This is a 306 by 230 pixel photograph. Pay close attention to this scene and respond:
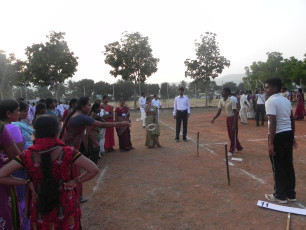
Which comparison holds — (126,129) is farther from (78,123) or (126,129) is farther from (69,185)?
(69,185)

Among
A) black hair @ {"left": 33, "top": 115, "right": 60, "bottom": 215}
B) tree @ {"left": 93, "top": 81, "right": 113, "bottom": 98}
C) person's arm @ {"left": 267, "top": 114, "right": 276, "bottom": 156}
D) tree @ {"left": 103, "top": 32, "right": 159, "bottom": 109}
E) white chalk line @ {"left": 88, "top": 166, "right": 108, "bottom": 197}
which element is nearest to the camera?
black hair @ {"left": 33, "top": 115, "right": 60, "bottom": 215}

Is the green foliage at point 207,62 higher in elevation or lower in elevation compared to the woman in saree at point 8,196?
higher

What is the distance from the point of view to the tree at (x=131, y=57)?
23625 mm

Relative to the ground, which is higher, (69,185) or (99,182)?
(69,185)

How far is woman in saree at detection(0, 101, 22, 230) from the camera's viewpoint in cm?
230

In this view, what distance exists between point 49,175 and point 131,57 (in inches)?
883

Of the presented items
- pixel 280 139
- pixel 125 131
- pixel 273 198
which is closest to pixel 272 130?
pixel 280 139

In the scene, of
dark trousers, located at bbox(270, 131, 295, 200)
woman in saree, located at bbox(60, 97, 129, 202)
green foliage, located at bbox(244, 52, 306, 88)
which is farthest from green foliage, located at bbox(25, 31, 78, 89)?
green foliage, located at bbox(244, 52, 306, 88)

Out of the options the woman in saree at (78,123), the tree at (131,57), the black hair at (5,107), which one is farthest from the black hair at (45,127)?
the tree at (131,57)

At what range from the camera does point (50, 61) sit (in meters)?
16.9

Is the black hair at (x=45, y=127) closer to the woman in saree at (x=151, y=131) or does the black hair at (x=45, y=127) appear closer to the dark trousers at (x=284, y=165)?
the dark trousers at (x=284, y=165)

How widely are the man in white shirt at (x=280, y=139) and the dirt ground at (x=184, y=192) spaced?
0.27 m

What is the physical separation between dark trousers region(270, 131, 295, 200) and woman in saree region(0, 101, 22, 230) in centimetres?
360

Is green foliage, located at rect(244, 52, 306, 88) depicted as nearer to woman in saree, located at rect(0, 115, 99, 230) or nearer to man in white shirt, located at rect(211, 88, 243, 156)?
man in white shirt, located at rect(211, 88, 243, 156)
